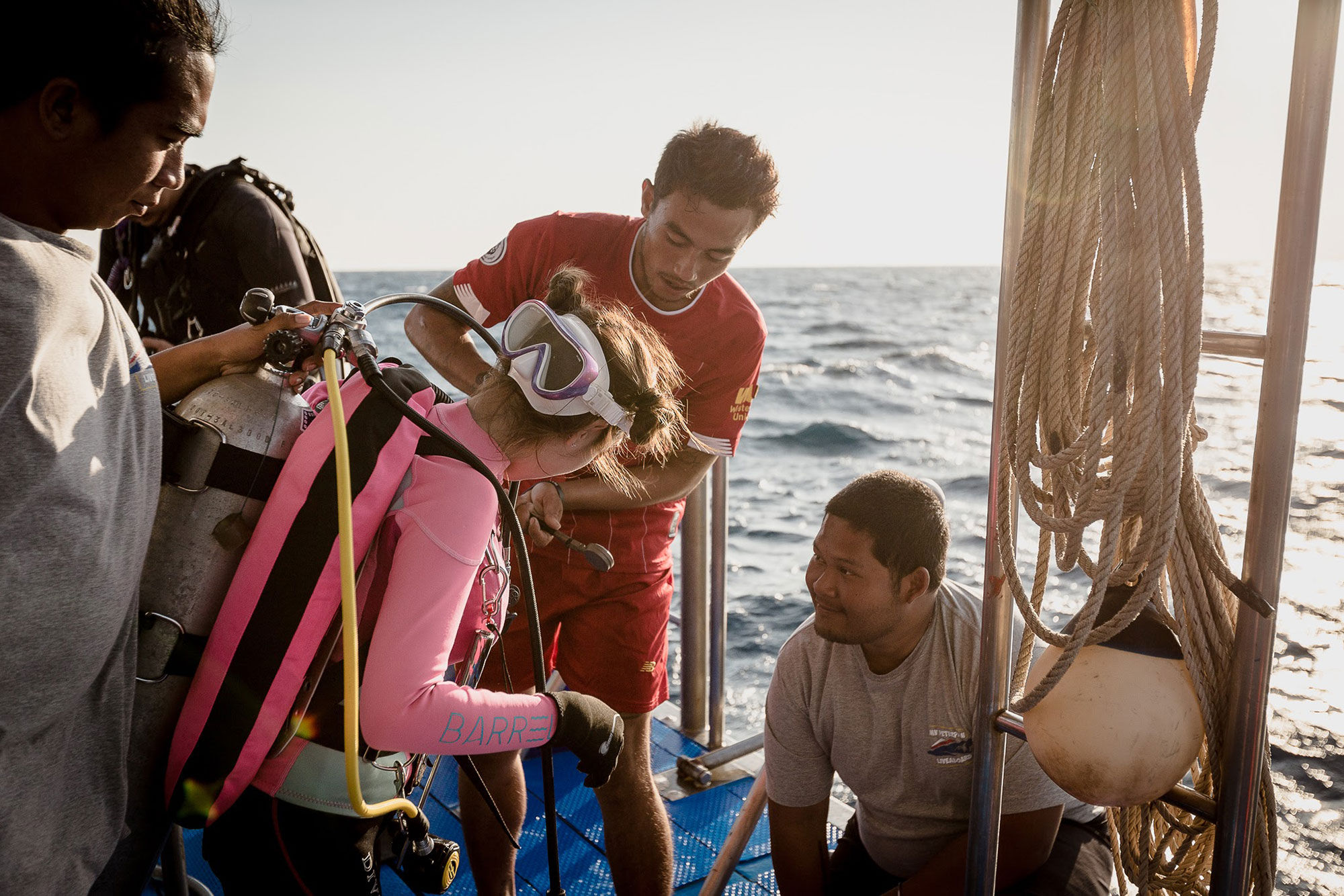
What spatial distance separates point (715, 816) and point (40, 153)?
2.37 meters

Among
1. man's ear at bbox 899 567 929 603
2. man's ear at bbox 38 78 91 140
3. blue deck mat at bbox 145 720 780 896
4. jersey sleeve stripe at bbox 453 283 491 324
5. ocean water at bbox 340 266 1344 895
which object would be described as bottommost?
ocean water at bbox 340 266 1344 895

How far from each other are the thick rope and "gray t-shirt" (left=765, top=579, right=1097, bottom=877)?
1.93 ft

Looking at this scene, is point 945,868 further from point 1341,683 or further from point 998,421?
point 1341,683

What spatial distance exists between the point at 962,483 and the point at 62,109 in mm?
9422

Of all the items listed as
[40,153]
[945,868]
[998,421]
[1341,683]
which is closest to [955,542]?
[1341,683]

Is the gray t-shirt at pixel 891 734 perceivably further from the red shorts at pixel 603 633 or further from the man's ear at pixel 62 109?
the man's ear at pixel 62 109

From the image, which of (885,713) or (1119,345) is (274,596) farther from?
(885,713)

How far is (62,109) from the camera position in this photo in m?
1.12

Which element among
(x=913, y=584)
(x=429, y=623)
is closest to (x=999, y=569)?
(x=913, y=584)

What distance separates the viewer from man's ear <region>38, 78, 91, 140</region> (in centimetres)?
111

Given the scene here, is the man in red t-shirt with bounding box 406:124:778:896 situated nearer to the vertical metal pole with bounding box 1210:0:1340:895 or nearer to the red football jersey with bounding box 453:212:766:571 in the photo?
the red football jersey with bounding box 453:212:766:571

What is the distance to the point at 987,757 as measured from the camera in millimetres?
1617

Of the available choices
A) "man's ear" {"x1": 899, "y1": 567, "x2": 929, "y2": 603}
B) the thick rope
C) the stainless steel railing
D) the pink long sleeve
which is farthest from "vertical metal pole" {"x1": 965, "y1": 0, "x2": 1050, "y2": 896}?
the stainless steel railing

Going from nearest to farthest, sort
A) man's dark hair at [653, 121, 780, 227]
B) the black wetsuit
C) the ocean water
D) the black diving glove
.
A: the black diving glove
man's dark hair at [653, 121, 780, 227]
the black wetsuit
the ocean water
